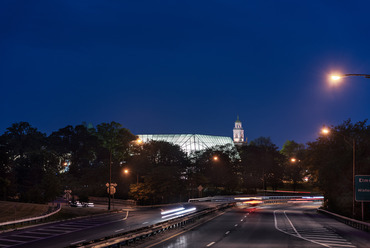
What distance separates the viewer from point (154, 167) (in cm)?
9469

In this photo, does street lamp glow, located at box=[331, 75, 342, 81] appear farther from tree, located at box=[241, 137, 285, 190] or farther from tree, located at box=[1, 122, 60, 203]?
tree, located at box=[241, 137, 285, 190]

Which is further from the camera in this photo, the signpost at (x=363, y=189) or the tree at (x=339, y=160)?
the tree at (x=339, y=160)

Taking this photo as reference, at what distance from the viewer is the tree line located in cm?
6078

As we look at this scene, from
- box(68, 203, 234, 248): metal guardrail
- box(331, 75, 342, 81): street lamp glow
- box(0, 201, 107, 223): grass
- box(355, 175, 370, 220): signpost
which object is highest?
box(331, 75, 342, 81): street lamp glow

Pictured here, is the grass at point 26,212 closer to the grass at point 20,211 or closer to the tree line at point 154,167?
the grass at point 20,211

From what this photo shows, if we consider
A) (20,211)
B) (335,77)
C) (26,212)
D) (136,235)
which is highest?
(335,77)

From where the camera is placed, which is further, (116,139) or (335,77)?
(116,139)

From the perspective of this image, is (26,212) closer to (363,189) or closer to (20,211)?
(20,211)

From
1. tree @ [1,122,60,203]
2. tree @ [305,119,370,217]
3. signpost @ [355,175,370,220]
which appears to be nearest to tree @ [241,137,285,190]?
tree @ [1,122,60,203]

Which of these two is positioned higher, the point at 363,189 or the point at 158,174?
the point at 363,189

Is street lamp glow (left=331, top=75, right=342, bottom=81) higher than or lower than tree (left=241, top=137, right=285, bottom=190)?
higher

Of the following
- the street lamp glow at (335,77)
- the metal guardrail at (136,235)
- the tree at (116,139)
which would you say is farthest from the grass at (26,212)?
the tree at (116,139)

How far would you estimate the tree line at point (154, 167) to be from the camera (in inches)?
2393

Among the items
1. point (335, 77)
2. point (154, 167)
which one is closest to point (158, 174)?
point (154, 167)
